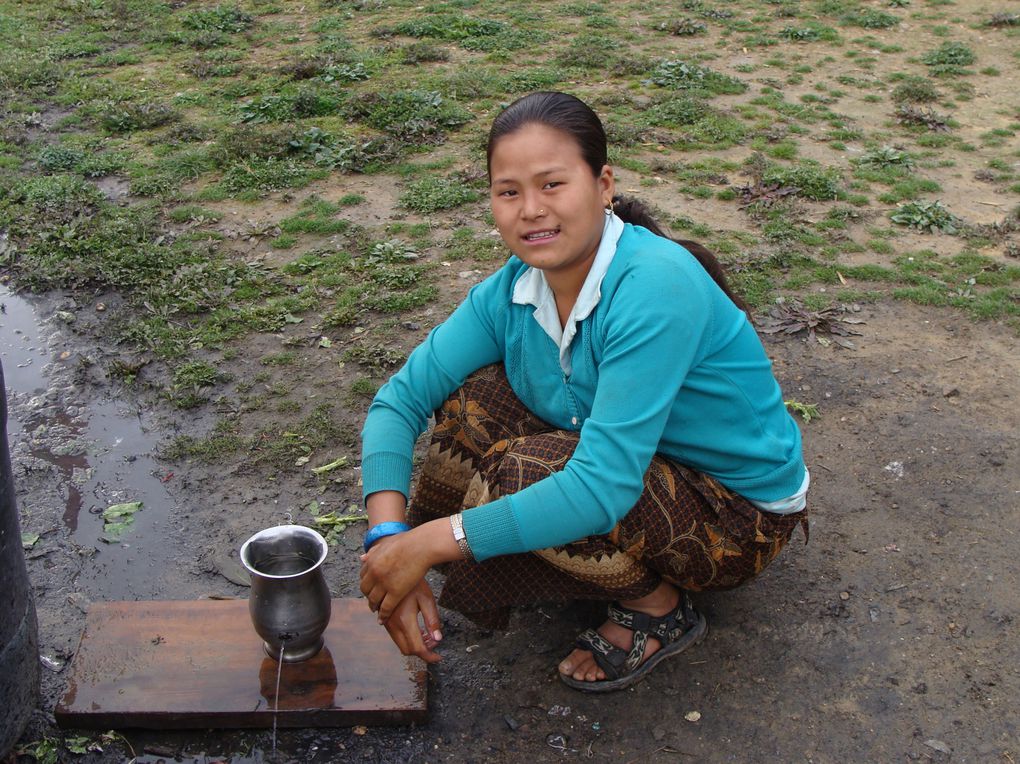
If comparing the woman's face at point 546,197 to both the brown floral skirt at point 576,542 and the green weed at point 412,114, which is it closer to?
A: the brown floral skirt at point 576,542

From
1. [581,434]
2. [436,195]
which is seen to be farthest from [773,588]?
[436,195]

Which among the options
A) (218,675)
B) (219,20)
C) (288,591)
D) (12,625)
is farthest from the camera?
(219,20)

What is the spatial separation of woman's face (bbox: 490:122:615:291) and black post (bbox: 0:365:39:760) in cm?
115

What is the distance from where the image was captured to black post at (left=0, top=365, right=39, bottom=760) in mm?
2172

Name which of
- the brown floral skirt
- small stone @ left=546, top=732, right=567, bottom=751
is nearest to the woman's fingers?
the brown floral skirt

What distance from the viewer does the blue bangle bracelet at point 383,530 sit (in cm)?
235

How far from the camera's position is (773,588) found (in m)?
2.90

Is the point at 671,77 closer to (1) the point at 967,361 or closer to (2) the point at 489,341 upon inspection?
(1) the point at 967,361

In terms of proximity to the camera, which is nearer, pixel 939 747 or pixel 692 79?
pixel 939 747

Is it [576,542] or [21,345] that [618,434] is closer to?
[576,542]

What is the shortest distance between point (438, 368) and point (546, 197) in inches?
22.4

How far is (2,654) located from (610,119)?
510 cm

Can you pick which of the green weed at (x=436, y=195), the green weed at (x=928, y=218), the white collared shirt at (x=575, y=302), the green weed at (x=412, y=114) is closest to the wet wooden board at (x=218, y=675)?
the white collared shirt at (x=575, y=302)

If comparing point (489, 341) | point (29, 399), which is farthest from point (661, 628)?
point (29, 399)
